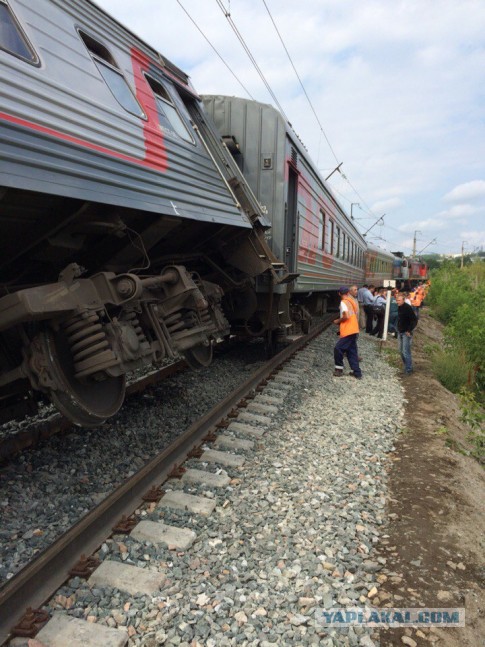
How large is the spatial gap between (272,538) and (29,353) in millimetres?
1913

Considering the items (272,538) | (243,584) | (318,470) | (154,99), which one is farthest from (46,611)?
(154,99)

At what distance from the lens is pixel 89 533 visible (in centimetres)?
290

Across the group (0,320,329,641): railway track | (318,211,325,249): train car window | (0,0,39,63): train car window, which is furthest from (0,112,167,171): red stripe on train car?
(318,211,325,249): train car window

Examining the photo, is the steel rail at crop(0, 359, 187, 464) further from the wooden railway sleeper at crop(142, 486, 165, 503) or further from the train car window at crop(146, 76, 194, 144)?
the train car window at crop(146, 76, 194, 144)

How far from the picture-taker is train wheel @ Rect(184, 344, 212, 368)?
5.33 meters

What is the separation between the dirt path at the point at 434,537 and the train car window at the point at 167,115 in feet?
11.8

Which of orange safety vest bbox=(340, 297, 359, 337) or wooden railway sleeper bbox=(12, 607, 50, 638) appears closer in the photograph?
wooden railway sleeper bbox=(12, 607, 50, 638)

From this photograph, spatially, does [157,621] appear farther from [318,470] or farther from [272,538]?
[318,470]

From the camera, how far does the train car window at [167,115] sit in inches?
174

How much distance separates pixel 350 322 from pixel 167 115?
4.56m

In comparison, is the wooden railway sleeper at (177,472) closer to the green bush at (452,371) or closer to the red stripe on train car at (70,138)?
the red stripe on train car at (70,138)

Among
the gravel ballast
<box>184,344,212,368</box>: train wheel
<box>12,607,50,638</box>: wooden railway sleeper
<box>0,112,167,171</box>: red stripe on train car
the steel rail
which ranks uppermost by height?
<box>0,112,167,171</box>: red stripe on train car

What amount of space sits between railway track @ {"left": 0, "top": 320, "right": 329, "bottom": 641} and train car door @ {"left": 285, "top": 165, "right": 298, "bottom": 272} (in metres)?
3.36

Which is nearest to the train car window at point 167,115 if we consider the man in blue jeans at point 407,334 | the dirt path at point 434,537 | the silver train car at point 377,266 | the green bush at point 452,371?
the dirt path at point 434,537
